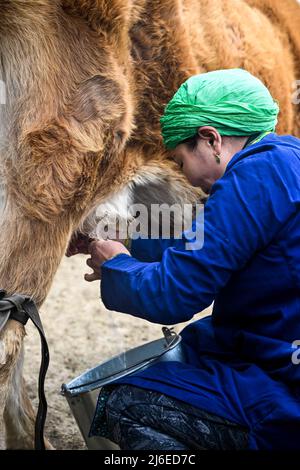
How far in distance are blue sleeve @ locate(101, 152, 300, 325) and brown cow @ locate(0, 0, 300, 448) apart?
468mm

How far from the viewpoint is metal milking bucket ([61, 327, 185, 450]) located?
2705mm

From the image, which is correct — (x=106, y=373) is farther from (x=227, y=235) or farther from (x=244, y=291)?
(x=227, y=235)

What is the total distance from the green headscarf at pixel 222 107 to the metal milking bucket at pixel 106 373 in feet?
2.59

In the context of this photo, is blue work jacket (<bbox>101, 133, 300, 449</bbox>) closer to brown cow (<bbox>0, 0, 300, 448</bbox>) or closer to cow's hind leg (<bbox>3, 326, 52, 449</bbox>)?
brown cow (<bbox>0, 0, 300, 448</bbox>)

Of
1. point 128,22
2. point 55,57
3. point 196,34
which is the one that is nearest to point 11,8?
point 55,57

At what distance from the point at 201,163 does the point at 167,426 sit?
0.83 m

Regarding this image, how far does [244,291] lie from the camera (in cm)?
232

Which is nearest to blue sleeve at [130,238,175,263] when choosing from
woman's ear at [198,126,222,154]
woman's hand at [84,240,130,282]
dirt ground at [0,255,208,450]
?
woman's hand at [84,240,130,282]

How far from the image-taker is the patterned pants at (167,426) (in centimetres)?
233

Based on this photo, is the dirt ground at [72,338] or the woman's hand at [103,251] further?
the dirt ground at [72,338]

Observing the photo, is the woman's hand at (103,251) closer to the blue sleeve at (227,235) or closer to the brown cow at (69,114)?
the brown cow at (69,114)

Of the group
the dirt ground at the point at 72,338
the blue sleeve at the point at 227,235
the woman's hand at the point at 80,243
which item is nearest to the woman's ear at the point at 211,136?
the blue sleeve at the point at 227,235

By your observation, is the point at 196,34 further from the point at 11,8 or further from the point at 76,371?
the point at 76,371

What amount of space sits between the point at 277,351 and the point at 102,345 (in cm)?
248
